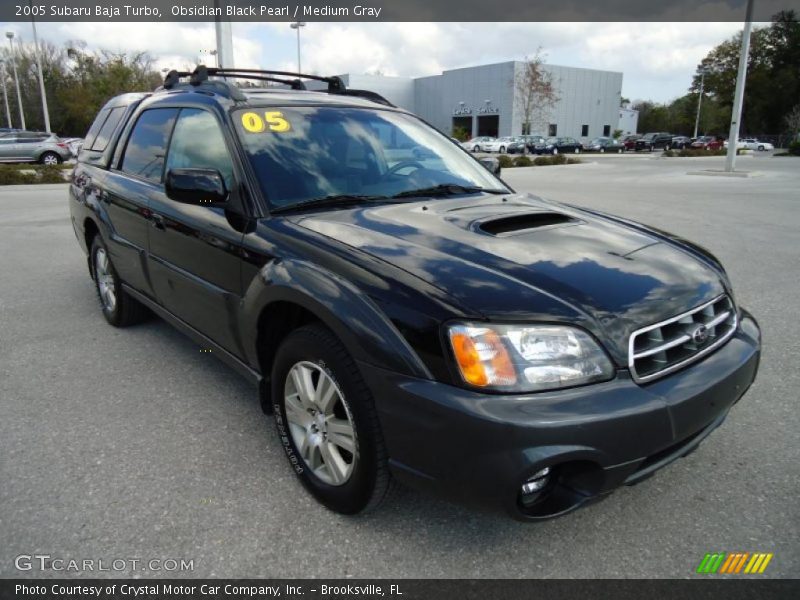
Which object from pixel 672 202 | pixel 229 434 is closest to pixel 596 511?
pixel 229 434

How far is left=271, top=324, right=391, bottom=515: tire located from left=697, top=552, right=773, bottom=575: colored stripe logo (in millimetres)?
1207

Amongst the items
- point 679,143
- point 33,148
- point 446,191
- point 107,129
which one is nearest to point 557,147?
point 679,143

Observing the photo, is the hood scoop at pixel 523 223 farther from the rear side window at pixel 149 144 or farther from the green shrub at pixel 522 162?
the green shrub at pixel 522 162

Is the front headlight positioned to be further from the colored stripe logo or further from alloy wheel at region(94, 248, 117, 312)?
alloy wheel at region(94, 248, 117, 312)

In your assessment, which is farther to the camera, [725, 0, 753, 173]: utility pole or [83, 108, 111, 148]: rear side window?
[725, 0, 753, 173]: utility pole

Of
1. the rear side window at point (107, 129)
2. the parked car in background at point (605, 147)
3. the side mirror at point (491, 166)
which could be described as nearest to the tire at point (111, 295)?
the rear side window at point (107, 129)

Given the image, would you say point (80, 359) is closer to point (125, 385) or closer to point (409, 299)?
point (125, 385)

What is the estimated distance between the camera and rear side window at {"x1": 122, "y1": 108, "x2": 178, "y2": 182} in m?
3.67

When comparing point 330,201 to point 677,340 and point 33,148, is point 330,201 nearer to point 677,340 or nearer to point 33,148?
point 677,340

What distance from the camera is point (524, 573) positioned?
2107 millimetres

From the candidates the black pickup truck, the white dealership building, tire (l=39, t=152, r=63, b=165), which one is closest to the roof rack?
the black pickup truck

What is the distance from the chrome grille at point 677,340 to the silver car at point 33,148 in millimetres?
26835

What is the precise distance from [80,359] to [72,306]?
1.52 m

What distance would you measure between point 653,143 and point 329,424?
60414 mm
